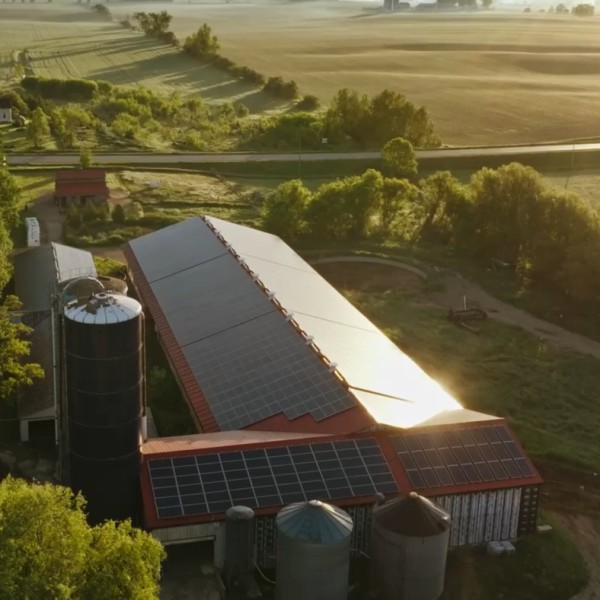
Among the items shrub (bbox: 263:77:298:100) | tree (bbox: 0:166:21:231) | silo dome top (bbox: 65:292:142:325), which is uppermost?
silo dome top (bbox: 65:292:142:325)

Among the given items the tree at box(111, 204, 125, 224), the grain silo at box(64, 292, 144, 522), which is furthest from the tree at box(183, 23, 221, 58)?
the grain silo at box(64, 292, 144, 522)

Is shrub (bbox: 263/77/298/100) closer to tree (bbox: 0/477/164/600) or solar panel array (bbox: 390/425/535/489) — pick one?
solar panel array (bbox: 390/425/535/489)

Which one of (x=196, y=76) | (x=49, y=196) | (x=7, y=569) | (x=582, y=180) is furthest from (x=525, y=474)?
(x=196, y=76)

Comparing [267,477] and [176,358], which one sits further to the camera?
[176,358]

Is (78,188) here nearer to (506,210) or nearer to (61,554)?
(506,210)

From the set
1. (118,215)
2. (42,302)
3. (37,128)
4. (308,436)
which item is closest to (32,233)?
(118,215)
